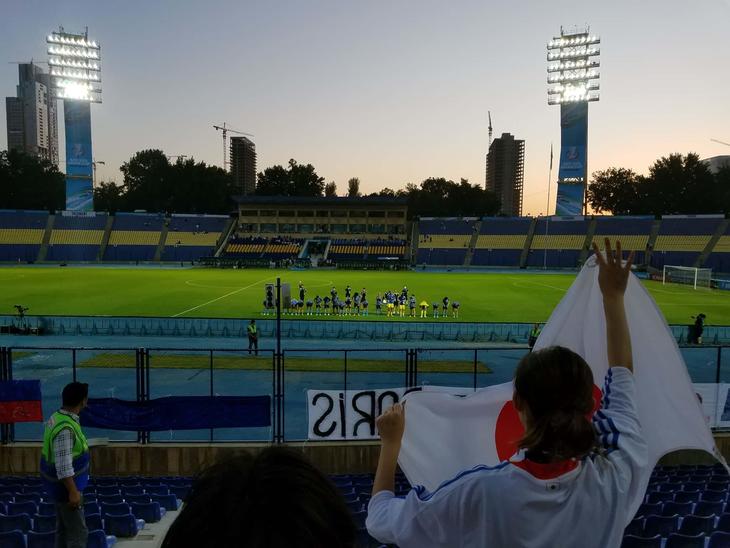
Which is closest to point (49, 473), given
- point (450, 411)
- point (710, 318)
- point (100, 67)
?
point (450, 411)

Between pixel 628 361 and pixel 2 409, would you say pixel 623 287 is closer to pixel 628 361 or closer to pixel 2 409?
pixel 628 361

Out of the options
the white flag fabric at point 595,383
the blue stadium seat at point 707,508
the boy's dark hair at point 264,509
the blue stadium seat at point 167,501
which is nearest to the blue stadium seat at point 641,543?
the blue stadium seat at point 707,508

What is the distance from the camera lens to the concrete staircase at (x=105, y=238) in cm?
7761

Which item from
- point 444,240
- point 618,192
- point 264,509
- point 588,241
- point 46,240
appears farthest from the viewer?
point 618,192

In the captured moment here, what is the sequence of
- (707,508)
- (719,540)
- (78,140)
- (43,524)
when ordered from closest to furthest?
(719,540) → (43,524) → (707,508) → (78,140)

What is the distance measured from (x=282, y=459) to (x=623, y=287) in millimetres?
2022

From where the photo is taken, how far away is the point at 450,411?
4195 millimetres

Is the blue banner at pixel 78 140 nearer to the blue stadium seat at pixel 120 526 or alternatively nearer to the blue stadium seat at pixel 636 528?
the blue stadium seat at pixel 120 526

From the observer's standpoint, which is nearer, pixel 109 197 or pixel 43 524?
pixel 43 524

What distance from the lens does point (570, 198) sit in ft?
236

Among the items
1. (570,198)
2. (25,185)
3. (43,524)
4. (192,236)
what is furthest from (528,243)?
(25,185)

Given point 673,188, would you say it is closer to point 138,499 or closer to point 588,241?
point 588,241

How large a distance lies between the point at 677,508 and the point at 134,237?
85405 mm

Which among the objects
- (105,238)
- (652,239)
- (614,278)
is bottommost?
(105,238)
